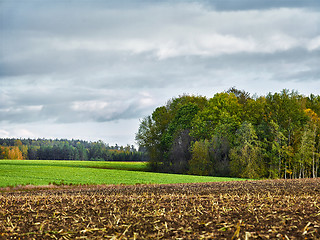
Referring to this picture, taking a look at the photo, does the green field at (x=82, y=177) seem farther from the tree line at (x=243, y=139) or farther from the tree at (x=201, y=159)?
the tree line at (x=243, y=139)

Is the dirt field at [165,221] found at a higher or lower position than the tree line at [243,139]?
lower

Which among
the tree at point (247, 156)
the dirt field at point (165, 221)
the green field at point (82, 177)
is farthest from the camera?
the tree at point (247, 156)

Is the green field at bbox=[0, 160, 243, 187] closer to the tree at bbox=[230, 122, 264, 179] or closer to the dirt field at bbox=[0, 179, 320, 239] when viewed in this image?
the tree at bbox=[230, 122, 264, 179]

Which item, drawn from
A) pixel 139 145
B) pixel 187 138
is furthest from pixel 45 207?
pixel 139 145

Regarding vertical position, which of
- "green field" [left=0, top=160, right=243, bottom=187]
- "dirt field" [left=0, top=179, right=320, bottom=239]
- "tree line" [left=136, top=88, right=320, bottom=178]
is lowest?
"green field" [left=0, top=160, right=243, bottom=187]

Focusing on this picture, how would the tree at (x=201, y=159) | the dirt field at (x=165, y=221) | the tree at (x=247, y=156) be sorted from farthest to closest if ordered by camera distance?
the tree at (x=201, y=159), the tree at (x=247, y=156), the dirt field at (x=165, y=221)

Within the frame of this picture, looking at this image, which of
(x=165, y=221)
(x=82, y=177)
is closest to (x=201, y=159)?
(x=82, y=177)

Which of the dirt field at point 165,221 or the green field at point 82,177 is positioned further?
the green field at point 82,177

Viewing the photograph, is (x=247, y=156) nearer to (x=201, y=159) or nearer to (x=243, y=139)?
(x=243, y=139)

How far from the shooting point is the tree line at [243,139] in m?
53.3

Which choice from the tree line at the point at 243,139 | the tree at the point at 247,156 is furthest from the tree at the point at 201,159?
the tree at the point at 247,156

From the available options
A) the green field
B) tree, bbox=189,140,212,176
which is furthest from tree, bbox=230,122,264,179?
the green field

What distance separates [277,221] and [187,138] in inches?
2084

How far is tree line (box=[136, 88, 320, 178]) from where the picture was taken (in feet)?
175
